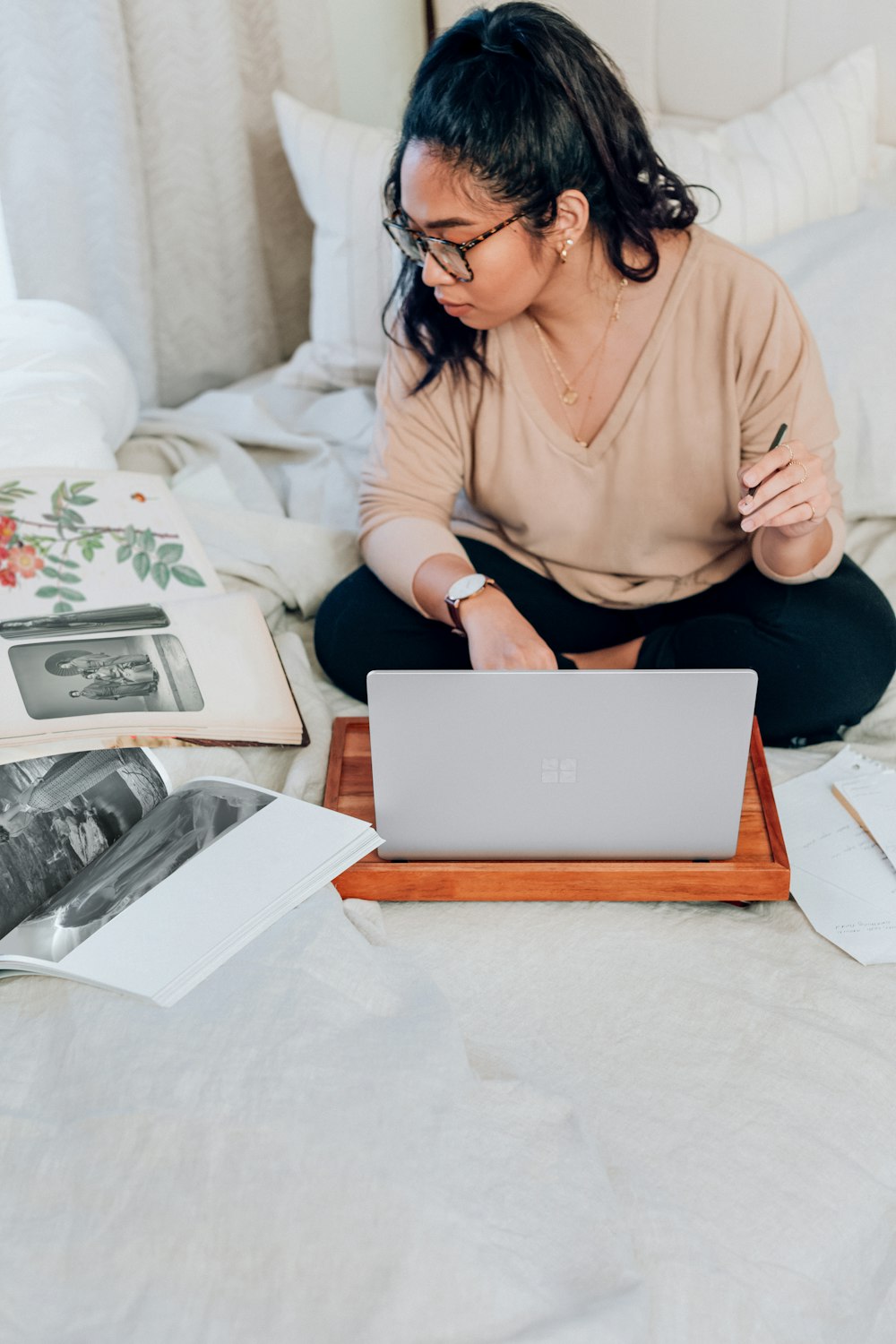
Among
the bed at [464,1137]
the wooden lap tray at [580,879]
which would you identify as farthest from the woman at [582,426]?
the bed at [464,1137]

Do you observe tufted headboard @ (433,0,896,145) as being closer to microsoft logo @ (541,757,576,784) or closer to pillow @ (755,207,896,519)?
pillow @ (755,207,896,519)

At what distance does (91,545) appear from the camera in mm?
1286

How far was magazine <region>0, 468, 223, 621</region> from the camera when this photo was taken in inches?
48.4

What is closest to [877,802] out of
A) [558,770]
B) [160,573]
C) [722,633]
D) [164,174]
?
[722,633]

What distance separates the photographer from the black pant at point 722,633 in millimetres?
1256

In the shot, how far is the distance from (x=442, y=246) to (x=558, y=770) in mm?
551

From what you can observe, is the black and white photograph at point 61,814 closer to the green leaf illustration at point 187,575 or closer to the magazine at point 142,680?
the magazine at point 142,680

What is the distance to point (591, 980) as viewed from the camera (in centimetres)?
95

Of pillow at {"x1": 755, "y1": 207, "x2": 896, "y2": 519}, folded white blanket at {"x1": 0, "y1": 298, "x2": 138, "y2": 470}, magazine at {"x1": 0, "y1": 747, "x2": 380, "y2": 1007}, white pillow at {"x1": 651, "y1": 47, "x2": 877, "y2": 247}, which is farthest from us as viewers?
white pillow at {"x1": 651, "y1": 47, "x2": 877, "y2": 247}

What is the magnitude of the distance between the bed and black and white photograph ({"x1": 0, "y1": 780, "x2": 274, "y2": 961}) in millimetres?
38

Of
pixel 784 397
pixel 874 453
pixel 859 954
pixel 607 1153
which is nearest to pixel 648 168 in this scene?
pixel 784 397

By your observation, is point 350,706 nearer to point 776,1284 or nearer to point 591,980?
point 591,980

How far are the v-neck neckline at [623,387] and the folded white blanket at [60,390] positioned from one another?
50 cm

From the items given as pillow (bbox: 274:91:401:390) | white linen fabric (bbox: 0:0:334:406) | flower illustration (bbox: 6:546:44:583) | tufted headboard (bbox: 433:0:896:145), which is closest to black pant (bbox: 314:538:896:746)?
flower illustration (bbox: 6:546:44:583)
